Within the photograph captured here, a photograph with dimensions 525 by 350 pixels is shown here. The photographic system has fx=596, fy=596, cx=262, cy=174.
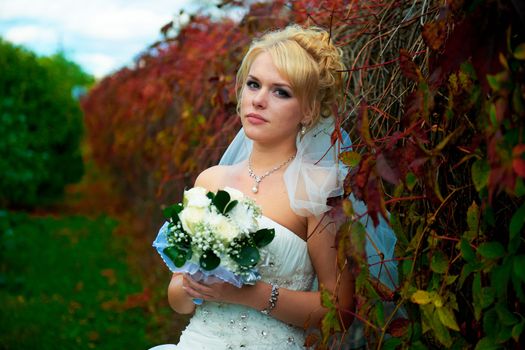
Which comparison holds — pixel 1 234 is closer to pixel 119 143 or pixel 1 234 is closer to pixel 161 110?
pixel 161 110

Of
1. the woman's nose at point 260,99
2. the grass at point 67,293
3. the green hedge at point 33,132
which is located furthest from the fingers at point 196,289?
the green hedge at point 33,132

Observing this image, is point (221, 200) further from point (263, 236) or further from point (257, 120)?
point (257, 120)

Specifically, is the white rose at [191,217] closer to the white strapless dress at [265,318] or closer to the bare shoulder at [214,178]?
the white strapless dress at [265,318]

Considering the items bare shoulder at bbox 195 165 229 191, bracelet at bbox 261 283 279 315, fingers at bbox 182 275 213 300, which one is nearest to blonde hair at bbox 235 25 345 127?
bare shoulder at bbox 195 165 229 191

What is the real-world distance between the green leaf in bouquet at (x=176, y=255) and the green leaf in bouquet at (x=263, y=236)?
0.24 meters

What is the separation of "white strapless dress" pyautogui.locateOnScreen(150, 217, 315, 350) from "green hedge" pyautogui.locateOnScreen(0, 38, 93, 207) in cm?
862

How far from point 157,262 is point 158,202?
0.76 meters

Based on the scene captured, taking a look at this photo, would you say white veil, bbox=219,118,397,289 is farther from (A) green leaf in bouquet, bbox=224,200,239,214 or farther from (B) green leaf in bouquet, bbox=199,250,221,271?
(B) green leaf in bouquet, bbox=199,250,221,271

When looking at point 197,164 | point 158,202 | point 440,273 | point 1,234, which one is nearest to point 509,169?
point 440,273

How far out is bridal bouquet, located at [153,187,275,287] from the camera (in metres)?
1.91

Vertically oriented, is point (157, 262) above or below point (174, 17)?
below

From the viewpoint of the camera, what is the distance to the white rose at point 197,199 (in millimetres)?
1974

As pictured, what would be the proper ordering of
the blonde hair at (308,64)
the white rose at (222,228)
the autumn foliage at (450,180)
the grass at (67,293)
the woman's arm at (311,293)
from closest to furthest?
1. the autumn foliage at (450,180)
2. the white rose at (222,228)
3. the woman's arm at (311,293)
4. the blonde hair at (308,64)
5. the grass at (67,293)

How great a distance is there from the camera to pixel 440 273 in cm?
163
